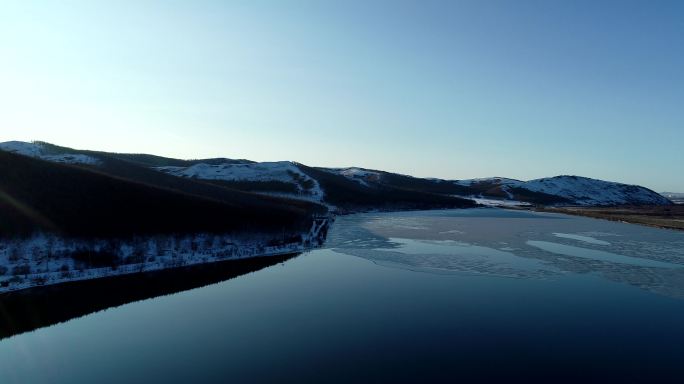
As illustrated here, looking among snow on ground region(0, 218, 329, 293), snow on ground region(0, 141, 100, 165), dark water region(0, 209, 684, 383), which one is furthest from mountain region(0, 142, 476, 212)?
dark water region(0, 209, 684, 383)

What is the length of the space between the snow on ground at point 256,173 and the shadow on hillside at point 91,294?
90541mm

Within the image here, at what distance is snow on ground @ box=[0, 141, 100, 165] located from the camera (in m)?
121

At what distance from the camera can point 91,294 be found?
30.1 metres

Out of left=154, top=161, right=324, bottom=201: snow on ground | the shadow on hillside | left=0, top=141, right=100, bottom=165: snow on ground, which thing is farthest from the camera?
left=154, top=161, right=324, bottom=201: snow on ground

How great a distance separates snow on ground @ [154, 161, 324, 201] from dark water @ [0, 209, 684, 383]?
95.2 m

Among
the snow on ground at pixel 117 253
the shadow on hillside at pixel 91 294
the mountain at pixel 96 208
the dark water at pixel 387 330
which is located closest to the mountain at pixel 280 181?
the mountain at pixel 96 208

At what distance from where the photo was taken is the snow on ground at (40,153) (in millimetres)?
121312

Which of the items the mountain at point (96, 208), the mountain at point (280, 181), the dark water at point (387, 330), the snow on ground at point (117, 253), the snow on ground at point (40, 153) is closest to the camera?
the dark water at point (387, 330)

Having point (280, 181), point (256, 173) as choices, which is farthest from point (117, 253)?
point (256, 173)

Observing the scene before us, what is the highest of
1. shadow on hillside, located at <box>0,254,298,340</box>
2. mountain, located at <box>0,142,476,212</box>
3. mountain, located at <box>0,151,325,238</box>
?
mountain, located at <box>0,142,476,212</box>

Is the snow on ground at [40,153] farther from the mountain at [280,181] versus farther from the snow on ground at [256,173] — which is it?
the snow on ground at [256,173]

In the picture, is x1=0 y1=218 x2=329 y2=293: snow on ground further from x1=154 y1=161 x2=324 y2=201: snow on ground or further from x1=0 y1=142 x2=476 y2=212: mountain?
x1=154 y1=161 x2=324 y2=201: snow on ground

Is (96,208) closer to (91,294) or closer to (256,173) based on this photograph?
(91,294)

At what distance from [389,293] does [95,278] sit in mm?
23469
